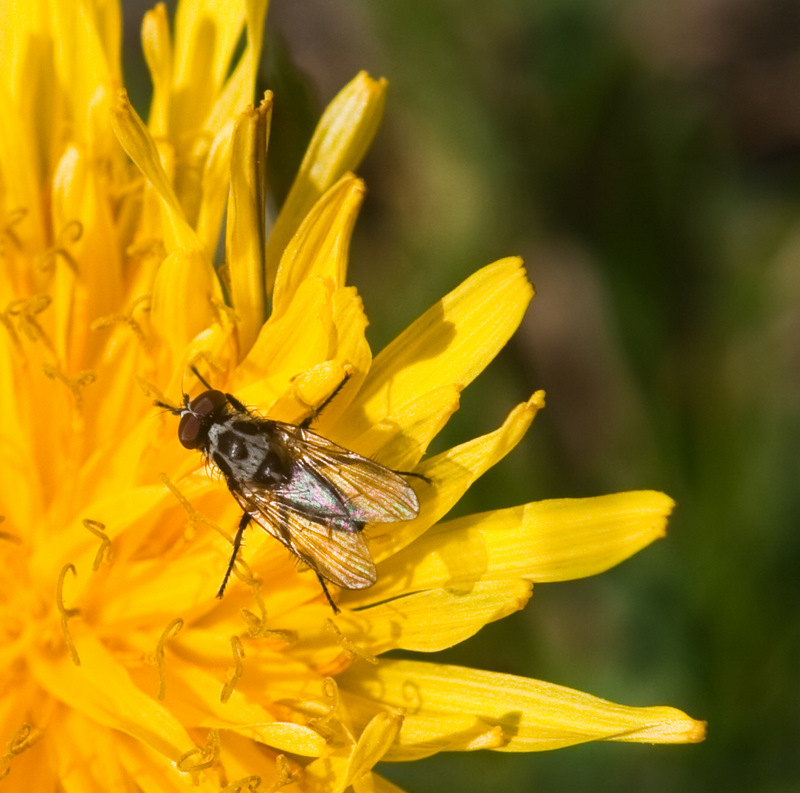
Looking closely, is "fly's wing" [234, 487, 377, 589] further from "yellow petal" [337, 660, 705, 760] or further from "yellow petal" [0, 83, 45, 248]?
"yellow petal" [0, 83, 45, 248]

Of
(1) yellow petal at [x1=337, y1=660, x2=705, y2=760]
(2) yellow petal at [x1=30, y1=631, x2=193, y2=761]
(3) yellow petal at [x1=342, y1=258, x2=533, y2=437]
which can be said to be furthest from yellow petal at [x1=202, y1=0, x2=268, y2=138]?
(1) yellow petal at [x1=337, y1=660, x2=705, y2=760]

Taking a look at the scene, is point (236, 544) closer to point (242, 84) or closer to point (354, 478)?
point (354, 478)

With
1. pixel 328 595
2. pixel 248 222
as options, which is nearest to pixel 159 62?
pixel 248 222

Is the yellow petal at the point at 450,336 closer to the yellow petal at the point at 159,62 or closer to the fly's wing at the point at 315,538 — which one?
the fly's wing at the point at 315,538

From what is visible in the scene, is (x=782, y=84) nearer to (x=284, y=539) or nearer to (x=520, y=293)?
(x=520, y=293)

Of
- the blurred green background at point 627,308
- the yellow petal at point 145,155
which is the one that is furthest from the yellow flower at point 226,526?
the blurred green background at point 627,308
